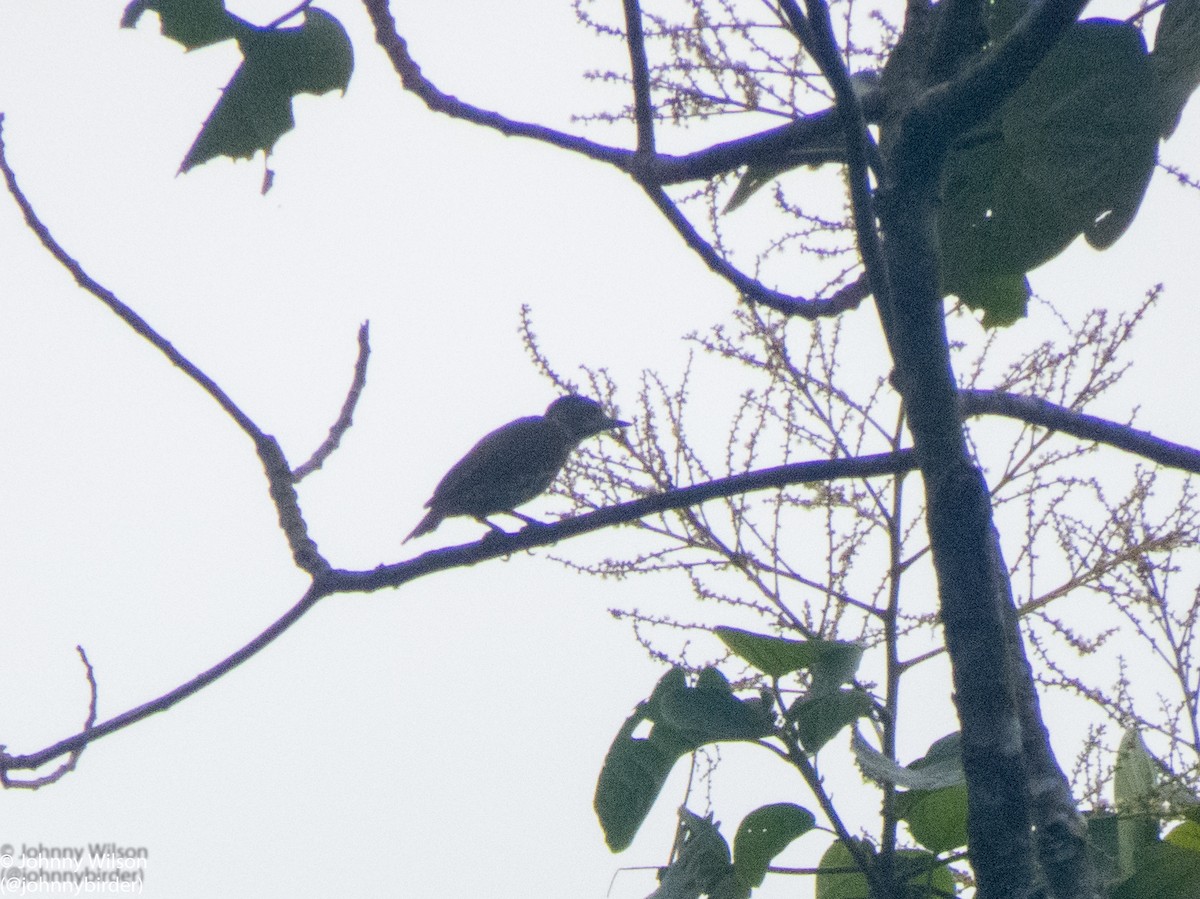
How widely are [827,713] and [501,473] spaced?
332cm

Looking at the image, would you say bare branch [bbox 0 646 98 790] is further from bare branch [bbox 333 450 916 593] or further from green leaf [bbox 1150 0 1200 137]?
green leaf [bbox 1150 0 1200 137]

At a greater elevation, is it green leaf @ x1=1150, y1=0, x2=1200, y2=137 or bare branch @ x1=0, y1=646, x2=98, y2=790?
green leaf @ x1=1150, y1=0, x2=1200, y2=137

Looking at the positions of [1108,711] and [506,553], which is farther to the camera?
[1108,711]

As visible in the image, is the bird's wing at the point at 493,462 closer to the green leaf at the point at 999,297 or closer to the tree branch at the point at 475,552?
the tree branch at the point at 475,552

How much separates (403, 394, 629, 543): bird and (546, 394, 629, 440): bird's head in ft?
0.11

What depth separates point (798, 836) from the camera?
2086 millimetres

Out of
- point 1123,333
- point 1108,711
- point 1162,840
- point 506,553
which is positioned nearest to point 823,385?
point 1123,333

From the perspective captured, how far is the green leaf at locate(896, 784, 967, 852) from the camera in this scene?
221cm

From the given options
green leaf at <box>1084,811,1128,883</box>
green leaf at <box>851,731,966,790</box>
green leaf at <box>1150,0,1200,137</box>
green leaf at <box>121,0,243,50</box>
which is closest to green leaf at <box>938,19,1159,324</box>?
green leaf at <box>1150,0,1200,137</box>

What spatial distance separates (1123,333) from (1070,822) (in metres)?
2.35

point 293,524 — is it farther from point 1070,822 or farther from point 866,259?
point 1070,822

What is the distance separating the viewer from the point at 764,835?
2.10m

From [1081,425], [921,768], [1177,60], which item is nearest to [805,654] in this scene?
[921,768]

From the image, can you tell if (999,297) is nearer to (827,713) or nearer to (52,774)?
(827,713)
